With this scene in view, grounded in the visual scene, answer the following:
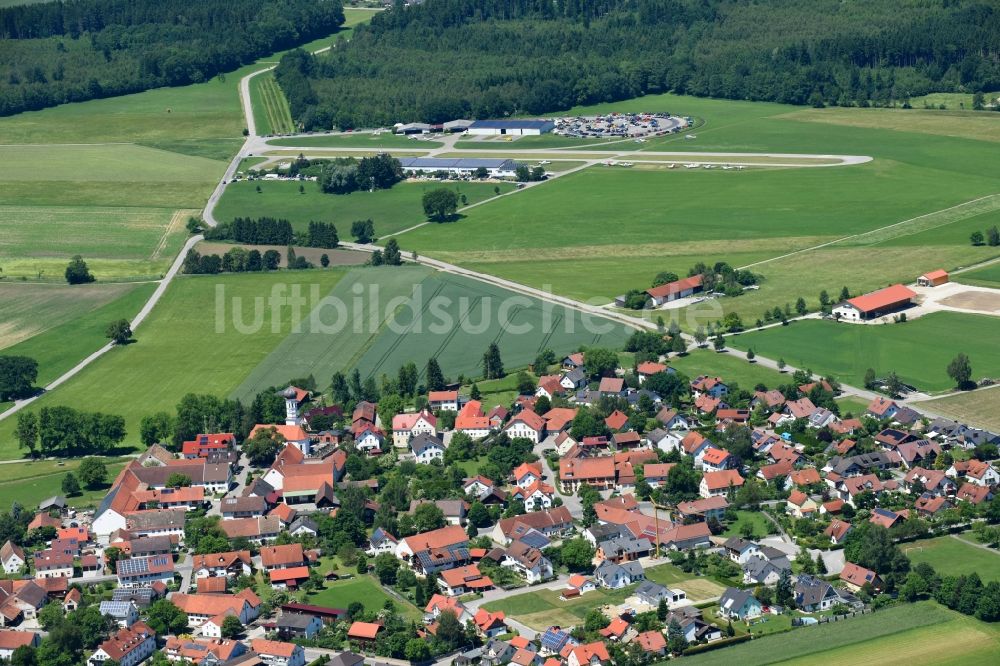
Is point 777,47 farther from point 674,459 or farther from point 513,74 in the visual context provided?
point 674,459

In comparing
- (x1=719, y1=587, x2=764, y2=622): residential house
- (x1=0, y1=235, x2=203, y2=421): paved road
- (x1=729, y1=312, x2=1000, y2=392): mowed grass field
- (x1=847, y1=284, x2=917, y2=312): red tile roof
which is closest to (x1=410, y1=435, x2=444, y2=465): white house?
(x1=719, y1=587, x2=764, y2=622): residential house

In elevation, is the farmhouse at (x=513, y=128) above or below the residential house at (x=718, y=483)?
above

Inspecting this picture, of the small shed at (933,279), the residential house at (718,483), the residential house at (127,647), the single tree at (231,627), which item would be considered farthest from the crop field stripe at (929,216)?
the residential house at (127,647)

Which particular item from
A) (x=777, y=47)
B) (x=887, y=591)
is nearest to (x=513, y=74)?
(x=777, y=47)

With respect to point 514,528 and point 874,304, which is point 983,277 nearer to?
point 874,304

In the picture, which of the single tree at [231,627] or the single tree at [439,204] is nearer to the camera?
the single tree at [231,627]

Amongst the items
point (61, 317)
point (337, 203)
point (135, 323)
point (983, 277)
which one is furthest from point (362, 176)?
point (983, 277)

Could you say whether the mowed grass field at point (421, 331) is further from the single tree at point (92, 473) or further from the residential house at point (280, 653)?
the residential house at point (280, 653)
